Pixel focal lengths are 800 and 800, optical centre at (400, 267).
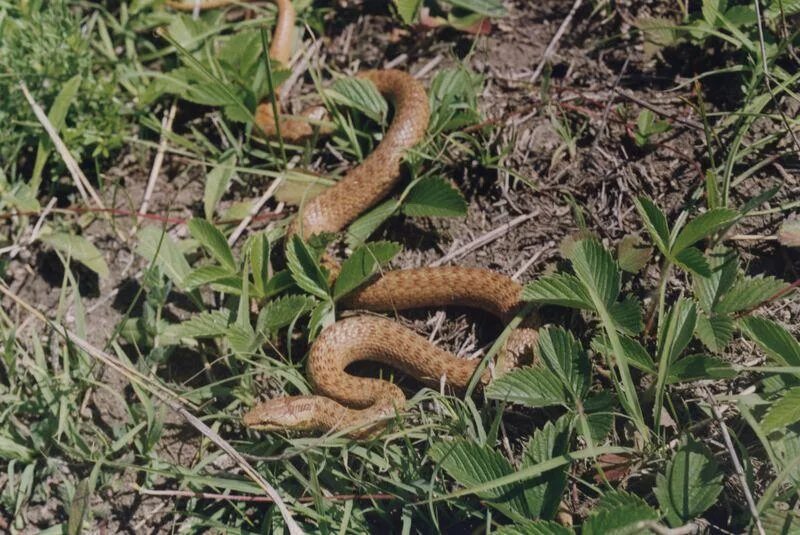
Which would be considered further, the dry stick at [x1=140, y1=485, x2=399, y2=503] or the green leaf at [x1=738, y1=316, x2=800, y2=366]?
the dry stick at [x1=140, y1=485, x2=399, y2=503]

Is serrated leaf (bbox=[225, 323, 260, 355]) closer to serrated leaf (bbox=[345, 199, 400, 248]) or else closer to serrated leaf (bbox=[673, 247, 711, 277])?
serrated leaf (bbox=[345, 199, 400, 248])

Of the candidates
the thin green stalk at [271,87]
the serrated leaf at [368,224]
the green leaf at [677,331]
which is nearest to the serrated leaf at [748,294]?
the green leaf at [677,331]

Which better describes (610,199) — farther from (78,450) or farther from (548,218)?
(78,450)

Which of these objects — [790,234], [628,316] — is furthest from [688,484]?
[790,234]

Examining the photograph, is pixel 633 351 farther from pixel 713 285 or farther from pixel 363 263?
pixel 363 263

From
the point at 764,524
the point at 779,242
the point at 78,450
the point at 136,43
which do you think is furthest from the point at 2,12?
the point at 764,524

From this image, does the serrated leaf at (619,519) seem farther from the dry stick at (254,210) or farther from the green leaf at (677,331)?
the dry stick at (254,210)

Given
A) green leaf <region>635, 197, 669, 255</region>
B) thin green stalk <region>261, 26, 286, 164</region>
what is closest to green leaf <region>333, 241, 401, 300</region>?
thin green stalk <region>261, 26, 286, 164</region>
